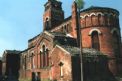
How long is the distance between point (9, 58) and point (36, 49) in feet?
62.9

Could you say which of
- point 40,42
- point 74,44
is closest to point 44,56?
point 40,42

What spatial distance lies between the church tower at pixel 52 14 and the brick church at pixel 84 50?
822cm

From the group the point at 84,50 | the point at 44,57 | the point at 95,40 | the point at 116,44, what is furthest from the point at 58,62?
the point at 116,44

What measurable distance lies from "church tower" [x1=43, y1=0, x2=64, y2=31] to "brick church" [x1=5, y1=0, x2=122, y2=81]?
8.22 m

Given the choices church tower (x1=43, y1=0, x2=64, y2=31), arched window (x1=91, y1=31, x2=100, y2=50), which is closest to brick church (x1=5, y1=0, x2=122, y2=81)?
arched window (x1=91, y1=31, x2=100, y2=50)

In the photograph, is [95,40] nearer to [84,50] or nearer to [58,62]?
[84,50]

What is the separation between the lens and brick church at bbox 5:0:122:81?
33.3m

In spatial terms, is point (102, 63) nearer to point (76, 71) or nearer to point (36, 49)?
point (76, 71)

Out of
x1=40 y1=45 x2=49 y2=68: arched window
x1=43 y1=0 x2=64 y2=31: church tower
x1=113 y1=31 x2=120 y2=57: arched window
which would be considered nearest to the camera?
x1=113 y1=31 x2=120 y2=57: arched window

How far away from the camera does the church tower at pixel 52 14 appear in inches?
2208

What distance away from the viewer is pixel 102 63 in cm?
3556

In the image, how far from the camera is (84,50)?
3609cm

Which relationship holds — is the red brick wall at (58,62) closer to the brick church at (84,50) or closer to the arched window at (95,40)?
the brick church at (84,50)

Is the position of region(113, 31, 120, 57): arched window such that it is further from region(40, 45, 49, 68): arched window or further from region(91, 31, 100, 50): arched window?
region(40, 45, 49, 68): arched window
